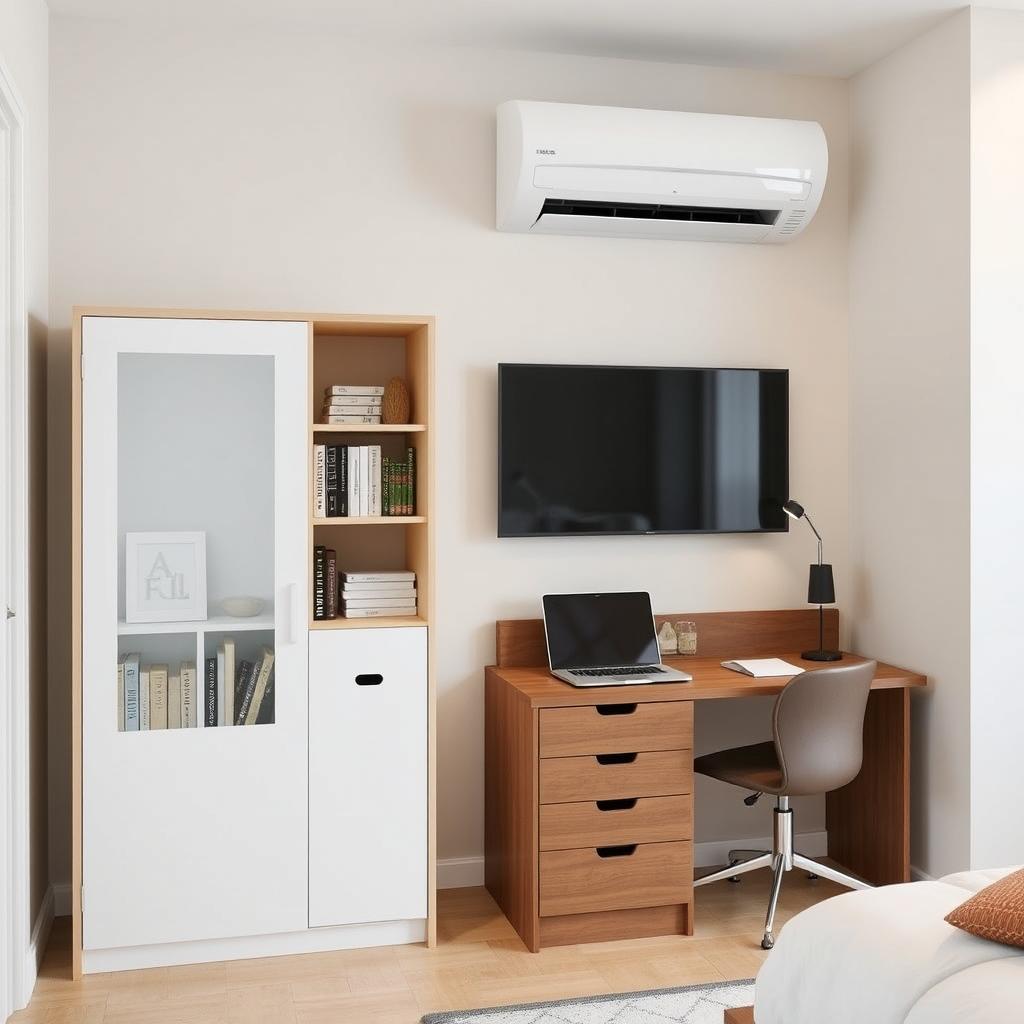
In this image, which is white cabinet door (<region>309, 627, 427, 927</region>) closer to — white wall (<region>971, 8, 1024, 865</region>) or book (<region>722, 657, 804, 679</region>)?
book (<region>722, 657, 804, 679</region>)

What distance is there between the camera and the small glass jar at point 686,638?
150 inches

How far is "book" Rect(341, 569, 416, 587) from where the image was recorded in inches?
132

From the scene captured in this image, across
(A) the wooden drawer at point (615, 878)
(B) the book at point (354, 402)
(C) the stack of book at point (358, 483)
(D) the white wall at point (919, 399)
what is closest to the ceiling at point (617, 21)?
(D) the white wall at point (919, 399)

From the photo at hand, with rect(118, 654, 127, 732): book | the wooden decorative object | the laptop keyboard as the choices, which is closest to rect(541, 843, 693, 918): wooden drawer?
the laptop keyboard

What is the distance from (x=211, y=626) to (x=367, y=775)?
A: 2.03 ft

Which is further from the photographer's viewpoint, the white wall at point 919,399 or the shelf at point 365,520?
the white wall at point 919,399

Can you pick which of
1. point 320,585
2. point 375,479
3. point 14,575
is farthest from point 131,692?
point 375,479

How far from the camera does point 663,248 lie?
387 centimetres

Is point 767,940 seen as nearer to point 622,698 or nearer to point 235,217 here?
point 622,698

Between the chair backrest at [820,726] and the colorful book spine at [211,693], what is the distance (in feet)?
5.23

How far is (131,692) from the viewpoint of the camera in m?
3.11

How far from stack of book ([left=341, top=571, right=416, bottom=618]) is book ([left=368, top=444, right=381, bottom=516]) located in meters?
0.20

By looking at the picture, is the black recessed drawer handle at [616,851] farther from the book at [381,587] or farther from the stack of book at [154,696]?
the stack of book at [154,696]

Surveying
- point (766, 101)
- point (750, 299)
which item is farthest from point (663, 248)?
point (766, 101)
